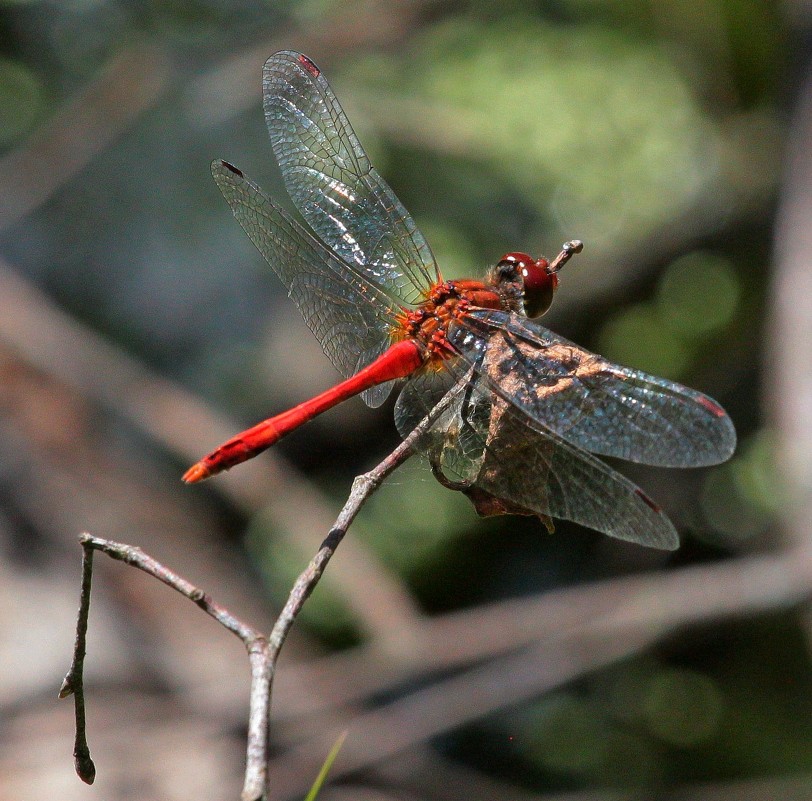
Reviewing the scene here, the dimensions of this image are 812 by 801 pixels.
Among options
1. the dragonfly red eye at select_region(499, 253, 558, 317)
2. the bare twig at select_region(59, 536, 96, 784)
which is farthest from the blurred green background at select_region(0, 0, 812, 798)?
the bare twig at select_region(59, 536, 96, 784)

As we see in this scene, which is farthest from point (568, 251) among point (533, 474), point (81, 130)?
point (81, 130)

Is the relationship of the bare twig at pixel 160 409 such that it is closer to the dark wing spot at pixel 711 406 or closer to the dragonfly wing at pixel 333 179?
the dragonfly wing at pixel 333 179

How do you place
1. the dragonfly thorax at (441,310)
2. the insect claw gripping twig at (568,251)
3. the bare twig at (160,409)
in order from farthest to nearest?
the bare twig at (160,409), the dragonfly thorax at (441,310), the insect claw gripping twig at (568,251)

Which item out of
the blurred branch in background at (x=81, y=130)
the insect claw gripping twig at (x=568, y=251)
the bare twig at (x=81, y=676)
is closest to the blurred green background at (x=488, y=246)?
the blurred branch in background at (x=81, y=130)

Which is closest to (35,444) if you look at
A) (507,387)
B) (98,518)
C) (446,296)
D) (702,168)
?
(98,518)

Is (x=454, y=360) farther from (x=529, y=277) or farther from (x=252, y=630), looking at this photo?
(x=252, y=630)

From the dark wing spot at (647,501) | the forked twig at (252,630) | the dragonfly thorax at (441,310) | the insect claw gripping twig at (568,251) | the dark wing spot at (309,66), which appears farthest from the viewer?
the dark wing spot at (309,66)
